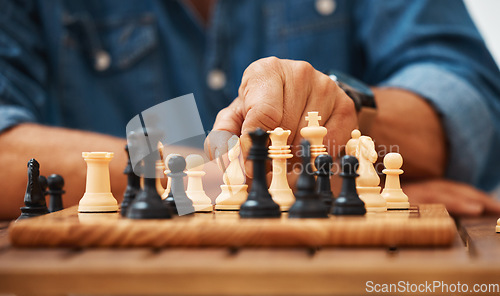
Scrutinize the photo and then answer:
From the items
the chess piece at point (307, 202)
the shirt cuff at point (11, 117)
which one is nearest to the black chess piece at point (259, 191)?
the chess piece at point (307, 202)

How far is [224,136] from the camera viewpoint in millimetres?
1007

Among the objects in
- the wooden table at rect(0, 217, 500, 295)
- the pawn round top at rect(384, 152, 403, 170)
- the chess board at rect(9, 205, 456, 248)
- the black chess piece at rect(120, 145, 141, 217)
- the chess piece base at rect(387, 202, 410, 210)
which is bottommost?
the wooden table at rect(0, 217, 500, 295)

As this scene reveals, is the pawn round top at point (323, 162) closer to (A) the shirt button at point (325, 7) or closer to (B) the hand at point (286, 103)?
(B) the hand at point (286, 103)

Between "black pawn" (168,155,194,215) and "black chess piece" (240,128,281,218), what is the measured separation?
14 cm

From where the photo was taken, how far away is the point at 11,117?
65.3 inches

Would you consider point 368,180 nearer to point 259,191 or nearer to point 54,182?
point 259,191

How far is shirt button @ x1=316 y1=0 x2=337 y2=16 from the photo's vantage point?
216 centimetres

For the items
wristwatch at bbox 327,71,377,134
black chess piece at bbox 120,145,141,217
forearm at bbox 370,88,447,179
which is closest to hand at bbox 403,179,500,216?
forearm at bbox 370,88,447,179

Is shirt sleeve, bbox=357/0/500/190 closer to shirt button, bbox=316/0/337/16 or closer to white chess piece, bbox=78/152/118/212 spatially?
shirt button, bbox=316/0/337/16

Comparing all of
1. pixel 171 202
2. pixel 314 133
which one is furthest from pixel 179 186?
pixel 314 133

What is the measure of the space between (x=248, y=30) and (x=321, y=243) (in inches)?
60.8

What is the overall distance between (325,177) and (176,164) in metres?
0.29

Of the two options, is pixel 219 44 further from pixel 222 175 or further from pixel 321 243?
pixel 321 243

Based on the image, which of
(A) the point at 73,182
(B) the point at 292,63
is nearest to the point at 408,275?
(B) the point at 292,63
